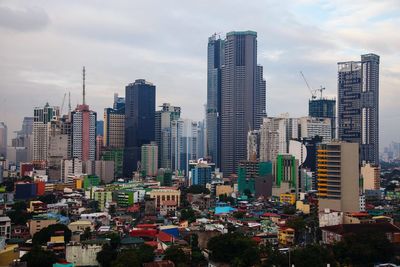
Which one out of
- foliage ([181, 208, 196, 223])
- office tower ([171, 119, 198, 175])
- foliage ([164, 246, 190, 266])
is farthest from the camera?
office tower ([171, 119, 198, 175])

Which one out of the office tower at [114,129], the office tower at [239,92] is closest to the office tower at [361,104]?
the office tower at [239,92]

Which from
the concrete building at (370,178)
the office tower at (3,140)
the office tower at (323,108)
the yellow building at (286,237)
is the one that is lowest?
the yellow building at (286,237)

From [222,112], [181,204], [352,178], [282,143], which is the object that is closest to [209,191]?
[181,204]

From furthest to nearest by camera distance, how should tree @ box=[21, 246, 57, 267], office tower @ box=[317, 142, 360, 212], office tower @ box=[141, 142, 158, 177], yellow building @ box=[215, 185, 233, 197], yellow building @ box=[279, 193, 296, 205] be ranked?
office tower @ box=[141, 142, 158, 177] → yellow building @ box=[215, 185, 233, 197] → yellow building @ box=[279, 193, 296, 205] → office tower @ box=[317, 142, 360, 212] → tree @ box=[21, 246, 57, 267]

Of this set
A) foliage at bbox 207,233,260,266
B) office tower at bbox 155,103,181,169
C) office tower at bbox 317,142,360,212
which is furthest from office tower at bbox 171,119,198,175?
foliage at bbox 207,233,260,266

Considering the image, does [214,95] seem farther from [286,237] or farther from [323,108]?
[286,237]

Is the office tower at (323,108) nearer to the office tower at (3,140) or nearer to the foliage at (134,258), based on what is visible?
the office tower at (3,140)

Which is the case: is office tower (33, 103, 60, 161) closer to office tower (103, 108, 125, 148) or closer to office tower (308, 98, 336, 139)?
office tower (103, 108, 125, 148)
